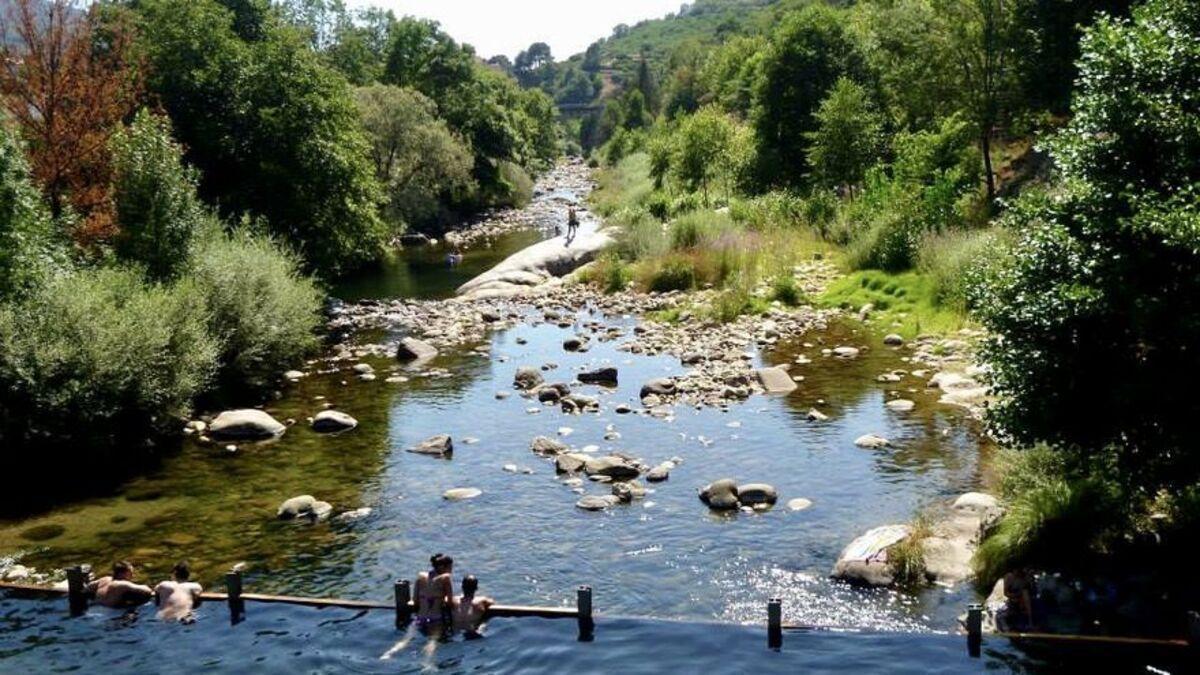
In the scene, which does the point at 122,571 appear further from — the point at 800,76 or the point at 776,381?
the point at 800,76

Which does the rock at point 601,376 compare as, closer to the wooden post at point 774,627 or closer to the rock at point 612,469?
the rock at point 612,469

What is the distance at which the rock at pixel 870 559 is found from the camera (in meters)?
16.6

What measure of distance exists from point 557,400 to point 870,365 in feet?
33.1

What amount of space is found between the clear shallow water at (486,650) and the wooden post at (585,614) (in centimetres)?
19

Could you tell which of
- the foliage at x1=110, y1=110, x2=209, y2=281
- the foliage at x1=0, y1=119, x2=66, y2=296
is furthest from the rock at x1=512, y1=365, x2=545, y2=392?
the foliage at x1=0, y1=119, x2=66, y2=296

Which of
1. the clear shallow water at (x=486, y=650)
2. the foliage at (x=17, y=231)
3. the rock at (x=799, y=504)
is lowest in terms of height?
the clear shallow water at (x=486, y=650)

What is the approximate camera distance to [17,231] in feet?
83.2

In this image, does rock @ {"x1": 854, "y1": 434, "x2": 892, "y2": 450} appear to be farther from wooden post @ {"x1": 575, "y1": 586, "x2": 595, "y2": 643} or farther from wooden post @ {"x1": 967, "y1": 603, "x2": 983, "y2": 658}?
wooden post @ {"x1": 575, "y1": 586, "x2": 595, "y2": 643}

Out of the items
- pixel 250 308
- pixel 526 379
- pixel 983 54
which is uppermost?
pixel 983 54

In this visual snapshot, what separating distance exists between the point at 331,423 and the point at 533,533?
9756 millimetres

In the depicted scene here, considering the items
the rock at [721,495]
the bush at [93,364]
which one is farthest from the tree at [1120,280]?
the bush at [93,364]

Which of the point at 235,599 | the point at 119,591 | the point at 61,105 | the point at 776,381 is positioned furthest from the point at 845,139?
the point at 119,591

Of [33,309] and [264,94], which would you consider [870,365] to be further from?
[264,94]

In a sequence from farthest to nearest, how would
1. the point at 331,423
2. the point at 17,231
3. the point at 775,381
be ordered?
the point at 775,381 < the point at 331,423 < the point at 17,231
